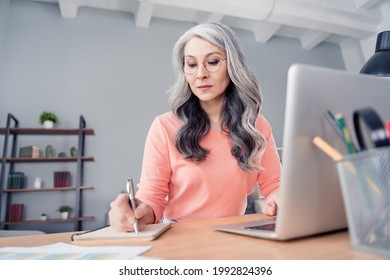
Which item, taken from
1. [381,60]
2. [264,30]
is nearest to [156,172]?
[381,60]

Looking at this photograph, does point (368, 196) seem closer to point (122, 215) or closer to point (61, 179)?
point (122, 215)

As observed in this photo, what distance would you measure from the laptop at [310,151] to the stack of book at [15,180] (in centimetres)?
283

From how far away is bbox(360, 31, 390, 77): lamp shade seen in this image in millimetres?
1151

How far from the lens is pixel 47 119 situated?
9.11 ft

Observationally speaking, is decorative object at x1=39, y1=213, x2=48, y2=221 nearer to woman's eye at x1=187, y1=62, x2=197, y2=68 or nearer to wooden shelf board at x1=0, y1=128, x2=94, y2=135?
wooden shelf board at x1=0, y1=128, x2=94, y2=135

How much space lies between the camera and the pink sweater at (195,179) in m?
0.86

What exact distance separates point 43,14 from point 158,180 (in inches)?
122

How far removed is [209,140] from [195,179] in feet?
0.47

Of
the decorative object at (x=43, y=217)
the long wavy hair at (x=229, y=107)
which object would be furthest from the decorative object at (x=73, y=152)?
the long wavy hair at (x=229, y=107)


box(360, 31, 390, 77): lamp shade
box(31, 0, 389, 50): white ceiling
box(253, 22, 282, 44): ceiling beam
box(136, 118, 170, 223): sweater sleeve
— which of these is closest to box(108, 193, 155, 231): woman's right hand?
box(136, 118, 170, 223): sweater sleeve

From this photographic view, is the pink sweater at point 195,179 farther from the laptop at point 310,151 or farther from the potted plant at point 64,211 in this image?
the potted plant at point 64,211
